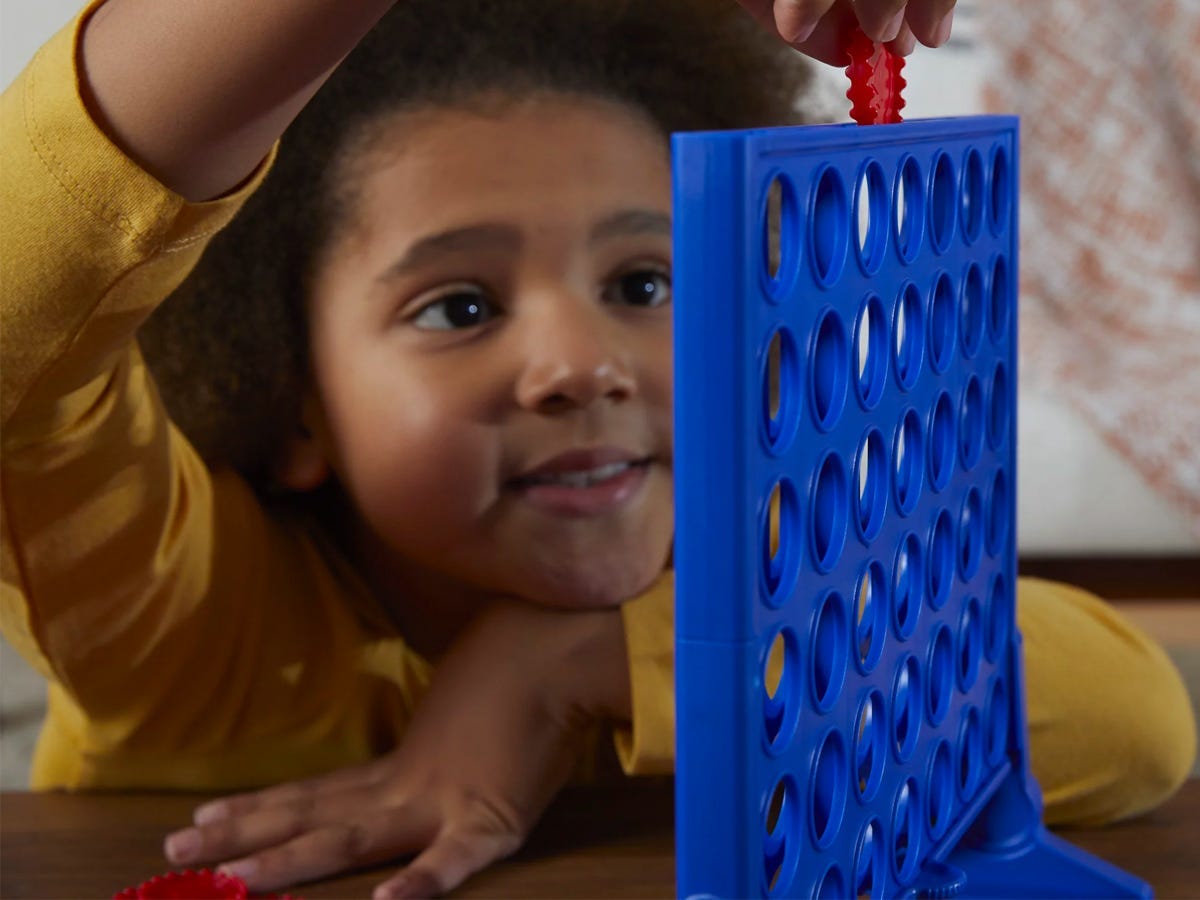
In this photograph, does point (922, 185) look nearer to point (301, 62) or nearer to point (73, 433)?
point (301, 62)

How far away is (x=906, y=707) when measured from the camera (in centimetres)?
54

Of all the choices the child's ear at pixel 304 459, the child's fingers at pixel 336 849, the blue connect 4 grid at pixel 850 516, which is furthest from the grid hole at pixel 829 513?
the child's ear at pixel 304 459

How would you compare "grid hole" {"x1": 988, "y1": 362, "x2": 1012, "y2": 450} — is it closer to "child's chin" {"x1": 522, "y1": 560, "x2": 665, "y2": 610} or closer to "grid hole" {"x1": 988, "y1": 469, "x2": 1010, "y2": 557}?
"grid hole" {"x1": 988, "y1": 469, "x2": 1010, "y2": 557}

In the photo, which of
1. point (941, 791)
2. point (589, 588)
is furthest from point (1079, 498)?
point (941, 791)

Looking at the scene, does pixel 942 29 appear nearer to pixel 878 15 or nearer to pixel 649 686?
pixel 878 15

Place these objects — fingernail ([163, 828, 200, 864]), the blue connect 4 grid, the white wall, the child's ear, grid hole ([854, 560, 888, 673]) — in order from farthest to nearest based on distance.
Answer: the white wall → the child's ear → fingernail ([163, 828, 200, 864]) → grid hole ([854, 560, 888, 673]) → the blue connect 4 grid

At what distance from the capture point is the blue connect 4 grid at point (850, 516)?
39 cm

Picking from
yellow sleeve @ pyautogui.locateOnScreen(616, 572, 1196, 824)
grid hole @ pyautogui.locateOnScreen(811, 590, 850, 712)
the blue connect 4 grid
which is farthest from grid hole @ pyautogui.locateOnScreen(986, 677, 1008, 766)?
grid hole @ pyautogui.locateOnScreen(811, 590, 850, 712)

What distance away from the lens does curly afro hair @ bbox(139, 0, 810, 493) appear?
30.8 inches

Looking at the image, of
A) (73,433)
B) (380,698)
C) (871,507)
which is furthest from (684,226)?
(380,698)

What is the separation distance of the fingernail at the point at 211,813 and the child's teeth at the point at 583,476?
0.21 metres

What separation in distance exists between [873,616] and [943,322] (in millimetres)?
114

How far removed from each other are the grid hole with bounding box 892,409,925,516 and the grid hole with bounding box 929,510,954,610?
4 centimetres

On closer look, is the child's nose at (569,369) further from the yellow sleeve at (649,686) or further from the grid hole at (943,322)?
the grid hole at (943,322)
